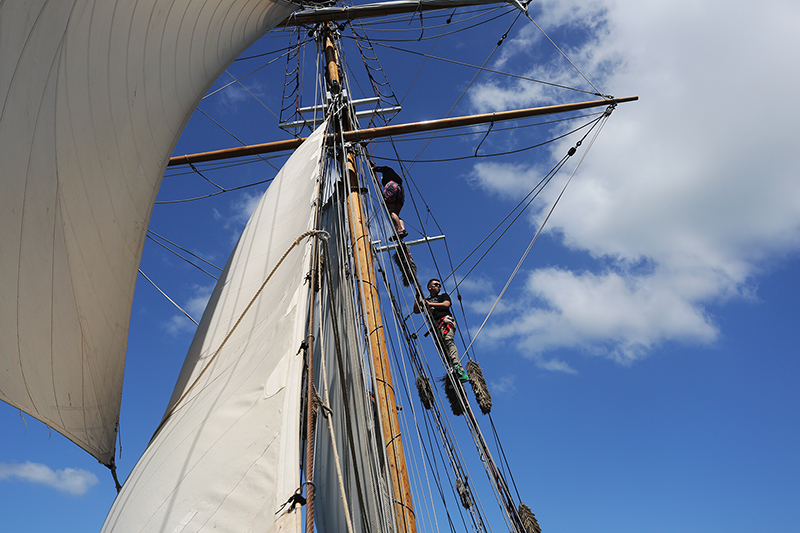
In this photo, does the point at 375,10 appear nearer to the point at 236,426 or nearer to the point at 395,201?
the point at 395,201

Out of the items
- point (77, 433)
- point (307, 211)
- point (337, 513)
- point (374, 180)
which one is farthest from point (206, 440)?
point (374, 180)

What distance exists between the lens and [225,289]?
4.67m

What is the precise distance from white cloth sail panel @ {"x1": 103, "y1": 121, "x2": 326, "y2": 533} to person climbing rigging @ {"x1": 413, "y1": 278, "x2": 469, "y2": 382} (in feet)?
11.6

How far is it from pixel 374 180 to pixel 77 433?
4342 mm

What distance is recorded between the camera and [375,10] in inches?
353

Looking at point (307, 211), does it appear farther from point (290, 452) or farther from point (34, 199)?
point (290, 452)

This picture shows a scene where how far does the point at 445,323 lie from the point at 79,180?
5379 millimetres

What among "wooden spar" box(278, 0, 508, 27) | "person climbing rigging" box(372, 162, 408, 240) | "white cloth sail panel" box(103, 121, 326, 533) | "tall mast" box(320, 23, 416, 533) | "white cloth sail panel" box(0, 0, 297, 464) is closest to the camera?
"white cloth sail panel" box(103, 121, 326, 533)

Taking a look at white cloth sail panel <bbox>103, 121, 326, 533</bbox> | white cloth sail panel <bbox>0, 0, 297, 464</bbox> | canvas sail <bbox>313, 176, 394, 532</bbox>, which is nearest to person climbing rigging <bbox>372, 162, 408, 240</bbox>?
canvas sail <bbox>313, 176, 394, 532</bbox>

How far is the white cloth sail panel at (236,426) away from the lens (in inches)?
96.1

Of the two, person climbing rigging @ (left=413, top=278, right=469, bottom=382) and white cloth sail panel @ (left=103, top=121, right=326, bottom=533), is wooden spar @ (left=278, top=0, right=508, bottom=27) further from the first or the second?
white cloth sail panel @ (left=103, top=121, right=326, bottom=533)

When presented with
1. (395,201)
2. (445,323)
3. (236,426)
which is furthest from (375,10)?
(236,426)

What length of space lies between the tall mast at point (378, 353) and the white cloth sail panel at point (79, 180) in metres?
2.12

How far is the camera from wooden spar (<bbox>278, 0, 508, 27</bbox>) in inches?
344
